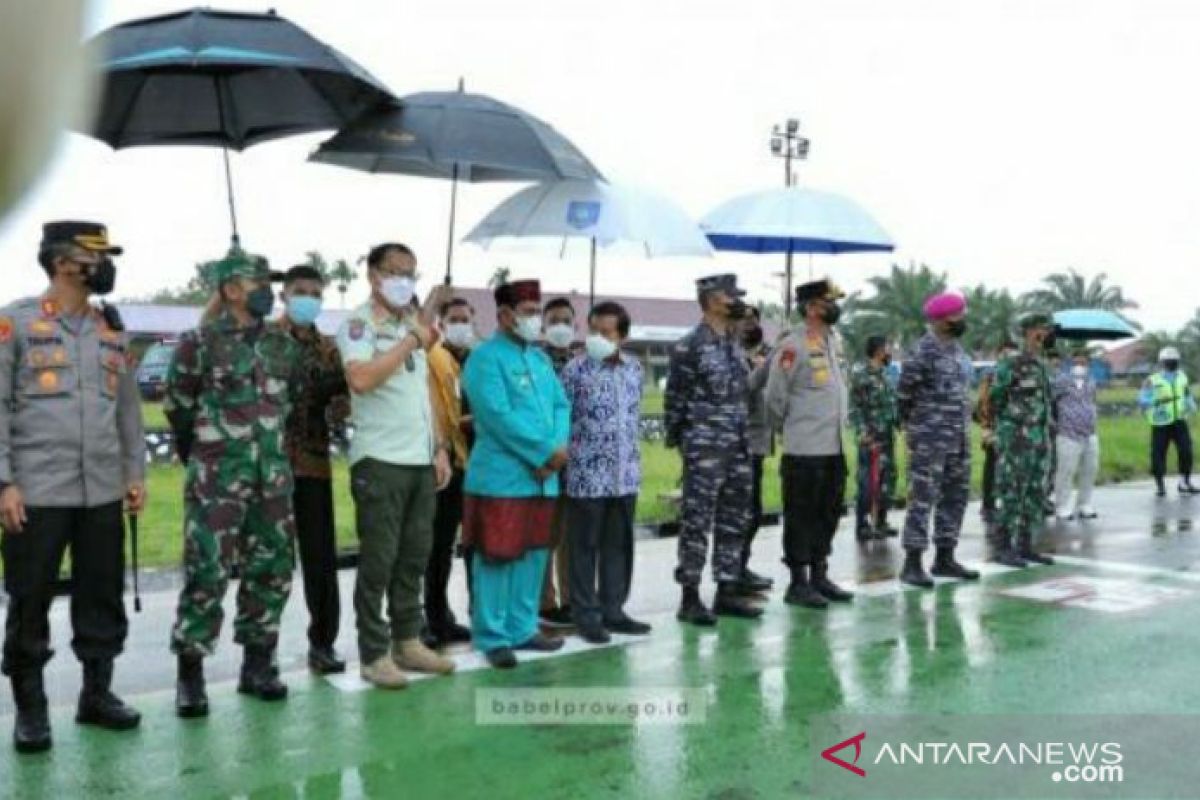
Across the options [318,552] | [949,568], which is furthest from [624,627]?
[949,568]

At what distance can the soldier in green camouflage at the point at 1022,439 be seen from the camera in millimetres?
7164

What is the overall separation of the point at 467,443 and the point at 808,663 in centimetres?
188

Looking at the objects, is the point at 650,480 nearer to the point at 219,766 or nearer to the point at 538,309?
the point at 538,309

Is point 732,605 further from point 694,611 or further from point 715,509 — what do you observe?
point 715,509

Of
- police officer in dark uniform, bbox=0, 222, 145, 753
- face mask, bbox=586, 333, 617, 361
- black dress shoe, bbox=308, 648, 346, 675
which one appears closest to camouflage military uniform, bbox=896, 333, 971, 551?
face mask, bbox=586, 333, 617, 361

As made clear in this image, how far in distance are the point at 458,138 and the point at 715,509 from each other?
231 centimetres

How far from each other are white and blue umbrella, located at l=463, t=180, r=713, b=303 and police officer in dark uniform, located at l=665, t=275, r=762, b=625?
343mm

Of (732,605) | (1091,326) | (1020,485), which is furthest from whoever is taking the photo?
(1091,326)

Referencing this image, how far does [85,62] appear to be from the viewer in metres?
0.45

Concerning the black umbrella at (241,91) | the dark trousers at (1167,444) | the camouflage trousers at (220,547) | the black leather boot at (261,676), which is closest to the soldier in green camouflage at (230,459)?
the camouflage trousers at (220,547)

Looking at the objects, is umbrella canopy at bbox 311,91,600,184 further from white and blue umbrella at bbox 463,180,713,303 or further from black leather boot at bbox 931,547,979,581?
black leather boot at bbox 931,547,979,581

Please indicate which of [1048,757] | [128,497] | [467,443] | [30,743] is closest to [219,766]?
[30,743]

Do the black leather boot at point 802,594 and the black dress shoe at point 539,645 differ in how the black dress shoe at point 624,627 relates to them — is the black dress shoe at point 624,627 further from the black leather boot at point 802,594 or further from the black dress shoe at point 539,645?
the black leather boot at point 802,594

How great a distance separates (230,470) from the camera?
13.4 feet
